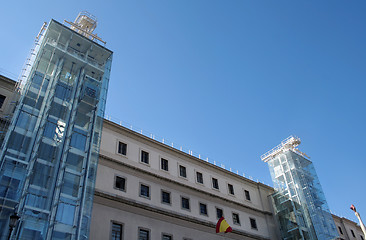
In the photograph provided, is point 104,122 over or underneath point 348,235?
over

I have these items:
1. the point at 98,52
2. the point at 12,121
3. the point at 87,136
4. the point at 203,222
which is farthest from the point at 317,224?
the point at 12,121

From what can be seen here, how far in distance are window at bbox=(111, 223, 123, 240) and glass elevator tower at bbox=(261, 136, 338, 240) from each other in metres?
22.9

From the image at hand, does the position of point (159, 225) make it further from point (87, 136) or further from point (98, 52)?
point (98, 52)

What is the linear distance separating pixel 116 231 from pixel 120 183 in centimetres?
481

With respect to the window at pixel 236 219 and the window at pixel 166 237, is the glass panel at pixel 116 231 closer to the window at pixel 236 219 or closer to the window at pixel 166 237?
the window at pixel 166 237

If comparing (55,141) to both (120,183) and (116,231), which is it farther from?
(116,231)

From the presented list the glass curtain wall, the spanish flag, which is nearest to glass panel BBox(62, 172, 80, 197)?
the spanish flag

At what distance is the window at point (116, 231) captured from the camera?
3044 centimetres

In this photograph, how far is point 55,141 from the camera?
98.6ft

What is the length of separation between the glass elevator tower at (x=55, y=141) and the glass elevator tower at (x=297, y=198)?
26683mm

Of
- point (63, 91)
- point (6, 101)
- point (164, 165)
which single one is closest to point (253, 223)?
point (164, 165)

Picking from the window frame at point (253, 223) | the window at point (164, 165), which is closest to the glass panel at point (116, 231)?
the window at point (164, 165)

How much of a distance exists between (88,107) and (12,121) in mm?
7437

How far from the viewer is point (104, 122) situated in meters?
36.6
